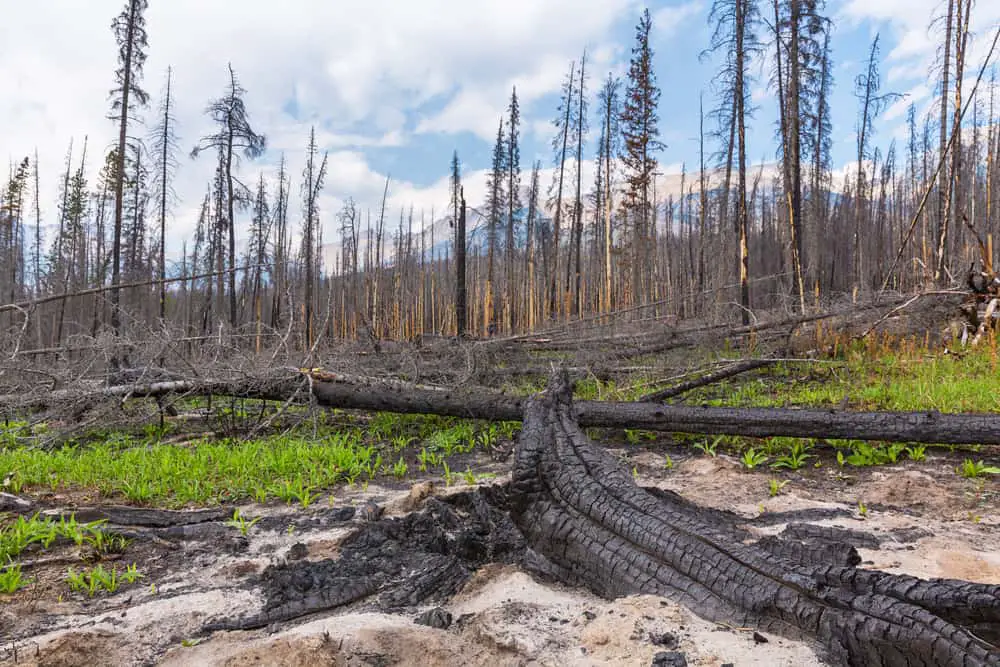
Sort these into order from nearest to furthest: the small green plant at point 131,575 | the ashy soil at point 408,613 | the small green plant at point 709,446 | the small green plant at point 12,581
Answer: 1. the ashy soil at point 408,613
2. the small green plant at point 12,581
3. the small green plant at point 131,575
4. the small green plant at point 709,446

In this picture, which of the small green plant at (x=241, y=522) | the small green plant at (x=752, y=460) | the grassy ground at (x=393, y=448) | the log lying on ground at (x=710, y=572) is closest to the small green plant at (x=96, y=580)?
the small green plant at (x=241, y=522)

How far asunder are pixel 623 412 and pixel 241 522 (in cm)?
345

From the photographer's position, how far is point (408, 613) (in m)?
2.12

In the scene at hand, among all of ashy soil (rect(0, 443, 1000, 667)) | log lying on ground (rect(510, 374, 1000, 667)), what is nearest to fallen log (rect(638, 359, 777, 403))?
ashy soil (rect(0, 443, 1000, 667))

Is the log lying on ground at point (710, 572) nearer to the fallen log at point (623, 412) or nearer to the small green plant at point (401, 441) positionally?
the fallen log at point (623, 412)

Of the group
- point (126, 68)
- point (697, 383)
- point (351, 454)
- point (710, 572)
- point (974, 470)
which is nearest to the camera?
point (710, 572)

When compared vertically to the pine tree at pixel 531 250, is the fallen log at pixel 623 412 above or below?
below

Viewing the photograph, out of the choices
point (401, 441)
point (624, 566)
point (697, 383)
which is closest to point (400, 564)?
point (624, 566)

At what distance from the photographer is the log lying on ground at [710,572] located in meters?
1.51

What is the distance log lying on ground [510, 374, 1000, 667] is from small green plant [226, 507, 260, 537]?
1.72m

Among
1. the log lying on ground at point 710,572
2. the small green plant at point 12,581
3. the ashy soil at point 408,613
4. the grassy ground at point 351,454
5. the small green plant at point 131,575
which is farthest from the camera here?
the grassy ground at point 351,454

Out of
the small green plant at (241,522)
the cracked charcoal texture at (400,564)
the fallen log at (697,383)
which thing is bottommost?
the small green plant at (241,522)

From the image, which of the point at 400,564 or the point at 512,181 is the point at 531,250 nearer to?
the point at 512,181

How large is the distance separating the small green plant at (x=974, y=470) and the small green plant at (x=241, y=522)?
5171mm
